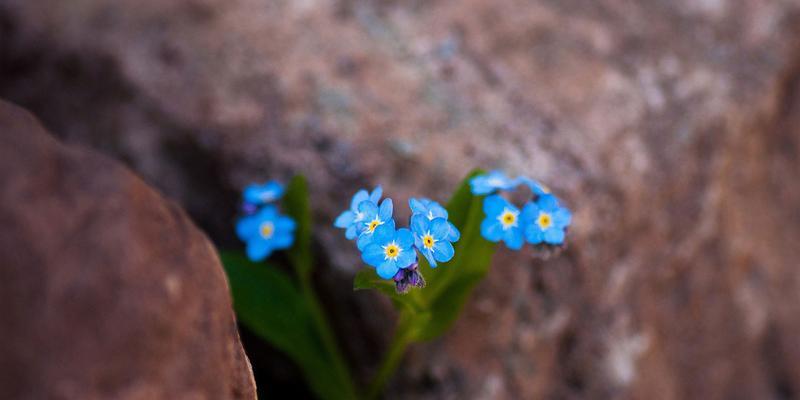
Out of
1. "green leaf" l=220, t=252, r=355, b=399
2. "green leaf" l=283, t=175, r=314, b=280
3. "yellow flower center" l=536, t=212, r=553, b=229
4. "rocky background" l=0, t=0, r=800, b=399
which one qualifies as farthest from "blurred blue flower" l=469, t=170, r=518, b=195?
"green leaf" l=220, t=252, r=355, b=399

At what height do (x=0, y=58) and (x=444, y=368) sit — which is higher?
(x=444, y=368)

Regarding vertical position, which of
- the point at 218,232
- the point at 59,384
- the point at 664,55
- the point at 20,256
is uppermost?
the point at 664,55

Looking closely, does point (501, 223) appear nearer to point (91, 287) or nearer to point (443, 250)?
point (443, 250)

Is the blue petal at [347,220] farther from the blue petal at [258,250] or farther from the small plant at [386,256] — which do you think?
the blue petal at [258,250]

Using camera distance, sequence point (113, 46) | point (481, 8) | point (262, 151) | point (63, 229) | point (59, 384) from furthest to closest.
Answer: point (481, 8) → point (113, 46) → point (262, 151) → point (63, 229) → point (59, 384)

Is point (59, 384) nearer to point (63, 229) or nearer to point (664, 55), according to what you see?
point (63, 229)

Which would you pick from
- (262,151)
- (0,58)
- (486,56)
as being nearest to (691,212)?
(486,56)
